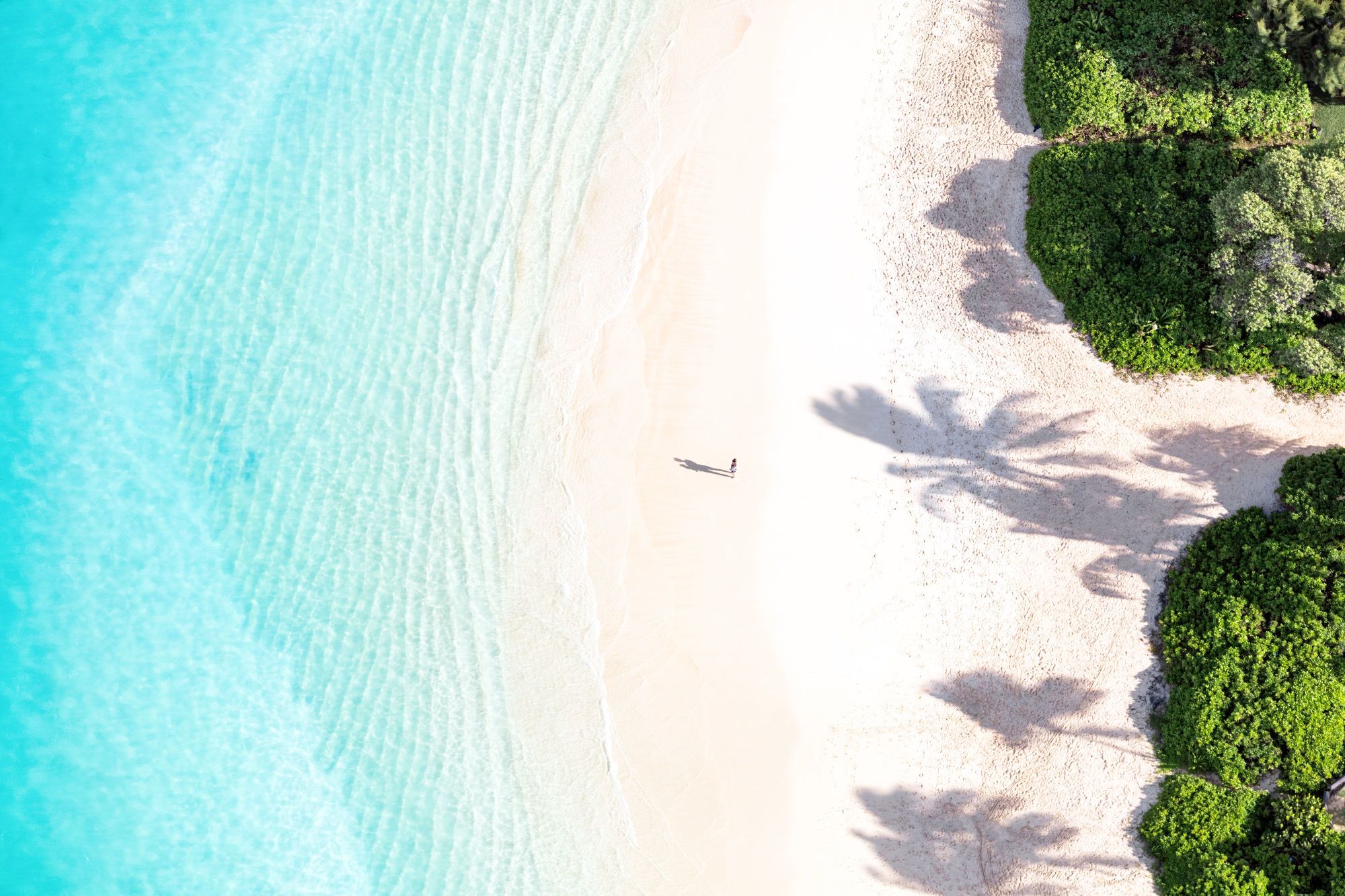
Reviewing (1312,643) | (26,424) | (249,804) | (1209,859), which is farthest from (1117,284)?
(26,424)

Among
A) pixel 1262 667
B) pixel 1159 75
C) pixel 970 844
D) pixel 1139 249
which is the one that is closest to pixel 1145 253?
pixel 1139 249

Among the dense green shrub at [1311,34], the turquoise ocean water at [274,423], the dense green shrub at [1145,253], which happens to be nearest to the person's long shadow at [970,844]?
the turquoise ocean water at [274,423]

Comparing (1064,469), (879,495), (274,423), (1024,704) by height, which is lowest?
(1024,704)

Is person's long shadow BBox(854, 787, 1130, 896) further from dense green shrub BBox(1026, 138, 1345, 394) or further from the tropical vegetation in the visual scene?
dense green shrub BBox(1026, 138, 1345, 394)

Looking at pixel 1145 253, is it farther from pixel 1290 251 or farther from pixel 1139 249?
pixel 1290 251

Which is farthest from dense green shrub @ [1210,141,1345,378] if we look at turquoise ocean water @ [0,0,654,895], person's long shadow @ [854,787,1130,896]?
turquoise ocean water @ [0,0,654,895]

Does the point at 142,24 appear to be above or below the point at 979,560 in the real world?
above

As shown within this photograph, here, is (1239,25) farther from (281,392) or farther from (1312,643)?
(281,392)
